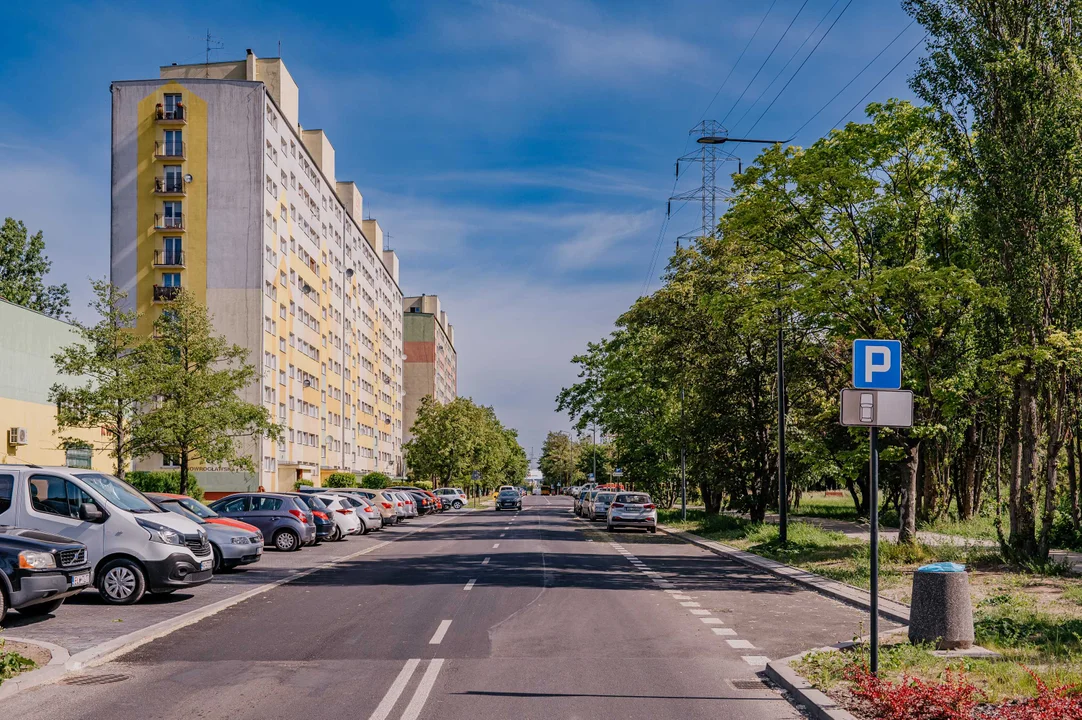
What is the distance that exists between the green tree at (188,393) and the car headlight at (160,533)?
1740 centimetres

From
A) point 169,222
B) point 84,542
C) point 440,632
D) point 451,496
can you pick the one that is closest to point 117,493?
point 84,542

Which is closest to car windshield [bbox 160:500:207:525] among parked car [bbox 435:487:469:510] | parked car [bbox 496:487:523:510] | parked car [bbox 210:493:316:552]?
parked car [bbox 210:493:316:552]

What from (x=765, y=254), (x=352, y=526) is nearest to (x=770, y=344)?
(x=765, y=254)

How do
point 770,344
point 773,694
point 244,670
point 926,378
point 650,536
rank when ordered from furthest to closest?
point 650,536 → point 770,344 → point 926,378 → point 244,670 → point 773,694

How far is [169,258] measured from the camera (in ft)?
184

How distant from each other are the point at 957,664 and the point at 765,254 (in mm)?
14557

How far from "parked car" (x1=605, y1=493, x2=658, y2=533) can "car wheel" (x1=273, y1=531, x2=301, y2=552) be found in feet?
46.5

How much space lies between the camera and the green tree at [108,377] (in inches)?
1182

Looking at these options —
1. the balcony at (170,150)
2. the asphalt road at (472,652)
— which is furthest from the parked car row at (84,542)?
the balcony at (170,150)

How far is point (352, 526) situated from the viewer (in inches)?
1293

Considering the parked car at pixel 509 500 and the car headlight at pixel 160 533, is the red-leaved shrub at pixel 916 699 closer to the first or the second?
the car headlight at pixel 160 533

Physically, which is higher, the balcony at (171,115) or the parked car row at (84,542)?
the balcony at (171,115)

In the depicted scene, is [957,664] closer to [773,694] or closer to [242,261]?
[773,694]

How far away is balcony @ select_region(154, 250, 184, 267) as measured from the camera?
183 ft
